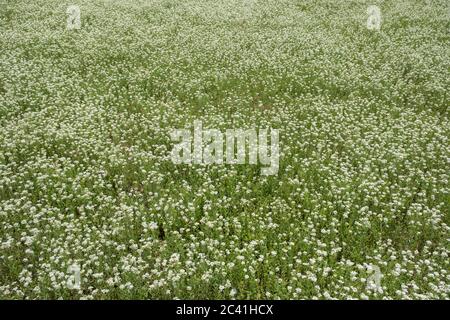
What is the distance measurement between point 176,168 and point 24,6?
2234 cm

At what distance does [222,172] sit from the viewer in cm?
1013

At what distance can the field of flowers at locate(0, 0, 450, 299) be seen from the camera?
7.24 meters

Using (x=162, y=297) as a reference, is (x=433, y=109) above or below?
above

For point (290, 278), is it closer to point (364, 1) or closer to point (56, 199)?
point (56, 199)

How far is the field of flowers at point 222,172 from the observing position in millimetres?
7242

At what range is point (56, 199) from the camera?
29.5ft

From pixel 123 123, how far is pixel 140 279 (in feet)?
21.6

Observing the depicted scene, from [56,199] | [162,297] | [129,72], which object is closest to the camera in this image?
[162,297]

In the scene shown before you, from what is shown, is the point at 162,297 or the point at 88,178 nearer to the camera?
the point at 162,297

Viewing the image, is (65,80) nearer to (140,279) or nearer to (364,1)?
(140,279)
